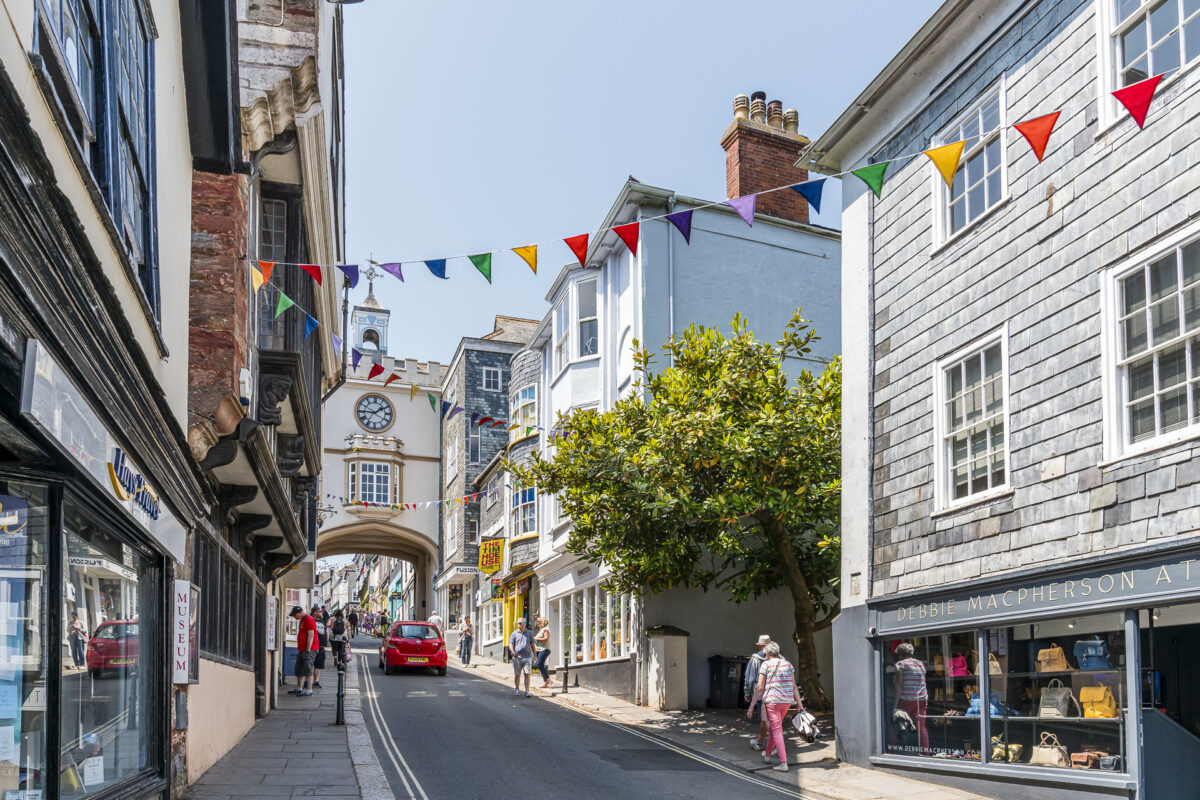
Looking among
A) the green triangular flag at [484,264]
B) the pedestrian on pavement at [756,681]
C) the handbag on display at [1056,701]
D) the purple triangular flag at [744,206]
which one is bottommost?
the pedestrian on pavement at [756,681]

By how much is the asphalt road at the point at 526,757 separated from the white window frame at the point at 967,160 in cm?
666

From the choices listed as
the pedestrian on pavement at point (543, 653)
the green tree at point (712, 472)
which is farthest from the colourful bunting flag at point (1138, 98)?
the pedestrian on pavement at point (543, 653)

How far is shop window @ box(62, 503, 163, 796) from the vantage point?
640 centimetres

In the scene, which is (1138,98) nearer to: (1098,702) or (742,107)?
(1098,702)

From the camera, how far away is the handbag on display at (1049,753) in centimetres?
1074

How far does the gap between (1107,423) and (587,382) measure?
1676cm

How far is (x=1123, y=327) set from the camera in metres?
10.4

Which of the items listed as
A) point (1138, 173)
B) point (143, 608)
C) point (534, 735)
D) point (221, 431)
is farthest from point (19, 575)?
point (534, 735)

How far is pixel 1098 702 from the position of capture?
10312mm

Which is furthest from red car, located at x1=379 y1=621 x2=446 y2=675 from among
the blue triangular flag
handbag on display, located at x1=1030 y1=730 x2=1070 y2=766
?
the blue triangular flag

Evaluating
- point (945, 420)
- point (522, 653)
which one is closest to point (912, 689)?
point (945, 420)

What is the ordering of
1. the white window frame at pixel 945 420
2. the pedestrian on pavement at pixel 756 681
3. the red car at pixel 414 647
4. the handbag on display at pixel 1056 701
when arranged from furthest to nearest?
1. the red car at pixel 414 647
2. the pedestrian on pavement at pixel 756 681
3. the white window frame at pixel 945 420
4. the handbag on display at pixel 1056 701

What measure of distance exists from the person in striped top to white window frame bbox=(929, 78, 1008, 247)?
4869 mm

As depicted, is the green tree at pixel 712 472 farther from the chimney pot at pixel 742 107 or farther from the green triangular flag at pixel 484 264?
the chimney pot at pixel 742 107
